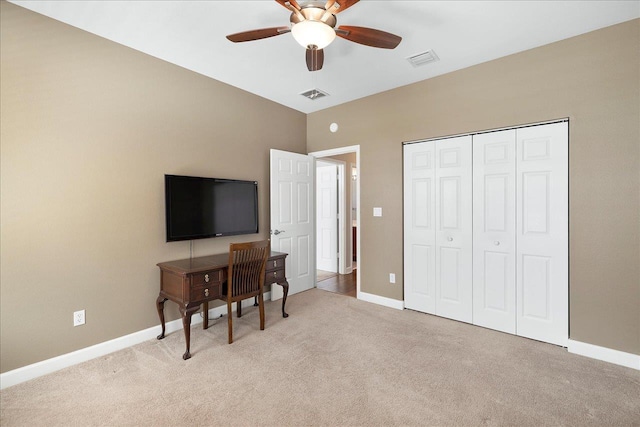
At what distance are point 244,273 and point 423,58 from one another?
2.83 metres

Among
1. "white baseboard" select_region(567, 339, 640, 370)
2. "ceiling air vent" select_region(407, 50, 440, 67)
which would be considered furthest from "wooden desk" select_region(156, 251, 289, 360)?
"white baseboard" select_region(567, 339, 640, 370)

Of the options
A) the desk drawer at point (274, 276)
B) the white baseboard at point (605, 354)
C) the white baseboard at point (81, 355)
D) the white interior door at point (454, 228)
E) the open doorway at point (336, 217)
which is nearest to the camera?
the white baseboard at point (81, 355)

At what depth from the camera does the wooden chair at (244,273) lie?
2.79 m

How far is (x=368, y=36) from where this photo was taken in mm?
2061

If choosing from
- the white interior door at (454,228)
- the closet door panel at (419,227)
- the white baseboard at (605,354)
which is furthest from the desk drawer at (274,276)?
the white baseboard at (605,354)

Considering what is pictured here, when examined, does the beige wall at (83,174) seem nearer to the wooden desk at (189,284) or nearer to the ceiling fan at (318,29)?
the wooden desk at (189,284)

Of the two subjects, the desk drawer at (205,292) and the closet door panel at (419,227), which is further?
the closet door panel at (419,227)

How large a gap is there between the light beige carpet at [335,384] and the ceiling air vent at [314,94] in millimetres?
2931

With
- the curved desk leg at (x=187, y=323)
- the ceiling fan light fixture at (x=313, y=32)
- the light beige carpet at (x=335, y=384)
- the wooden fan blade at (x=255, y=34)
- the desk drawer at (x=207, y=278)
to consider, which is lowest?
the light beige carpet at (x=335, y=384)

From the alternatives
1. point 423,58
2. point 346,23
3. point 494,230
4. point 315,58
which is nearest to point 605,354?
point 494,230

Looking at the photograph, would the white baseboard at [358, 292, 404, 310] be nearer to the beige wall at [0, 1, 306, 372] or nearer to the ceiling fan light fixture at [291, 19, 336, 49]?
the beige wall at [0, 1, 306, 372]

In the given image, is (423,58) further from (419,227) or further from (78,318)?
(78,318)

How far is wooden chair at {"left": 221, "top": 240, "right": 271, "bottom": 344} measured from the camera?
9.15ft

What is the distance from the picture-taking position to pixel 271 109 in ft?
13.7
